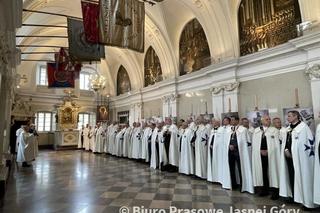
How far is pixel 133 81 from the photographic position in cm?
1881

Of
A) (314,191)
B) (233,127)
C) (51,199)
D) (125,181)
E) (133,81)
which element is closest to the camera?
(314,191)

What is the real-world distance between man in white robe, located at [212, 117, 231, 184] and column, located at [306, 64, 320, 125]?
2.59 m

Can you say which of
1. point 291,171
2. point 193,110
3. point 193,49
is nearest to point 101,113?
point 193,110

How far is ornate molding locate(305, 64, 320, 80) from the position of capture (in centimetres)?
701

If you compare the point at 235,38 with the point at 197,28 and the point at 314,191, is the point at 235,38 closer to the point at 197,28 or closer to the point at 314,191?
the point at 197,28

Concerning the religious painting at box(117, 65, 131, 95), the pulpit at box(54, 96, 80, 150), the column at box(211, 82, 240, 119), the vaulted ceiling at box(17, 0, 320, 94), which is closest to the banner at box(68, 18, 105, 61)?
the vaulted ceiling at box(17, 0, 320, 94)

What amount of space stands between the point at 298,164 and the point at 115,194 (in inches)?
165

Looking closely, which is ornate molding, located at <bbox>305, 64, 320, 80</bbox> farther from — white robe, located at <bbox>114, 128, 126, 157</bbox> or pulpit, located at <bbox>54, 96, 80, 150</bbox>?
pulpit, located at <bbox>54, 96, 80, 150</bbox>

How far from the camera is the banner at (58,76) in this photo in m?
12.6

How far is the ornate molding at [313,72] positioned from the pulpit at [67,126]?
17.0 meters

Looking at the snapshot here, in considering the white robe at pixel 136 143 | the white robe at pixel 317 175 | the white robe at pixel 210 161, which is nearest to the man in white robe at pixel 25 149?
the white robe at pixel 136 143

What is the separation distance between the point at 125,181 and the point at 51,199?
7.55 ft

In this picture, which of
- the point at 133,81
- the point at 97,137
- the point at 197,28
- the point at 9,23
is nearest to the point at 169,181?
the point at 9,23

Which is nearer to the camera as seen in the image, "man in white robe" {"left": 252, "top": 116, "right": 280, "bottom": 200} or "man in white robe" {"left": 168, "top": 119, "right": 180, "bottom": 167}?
"man in white robe" {"left": 252, "top": 116, "right": 280, "bottom": 200}
